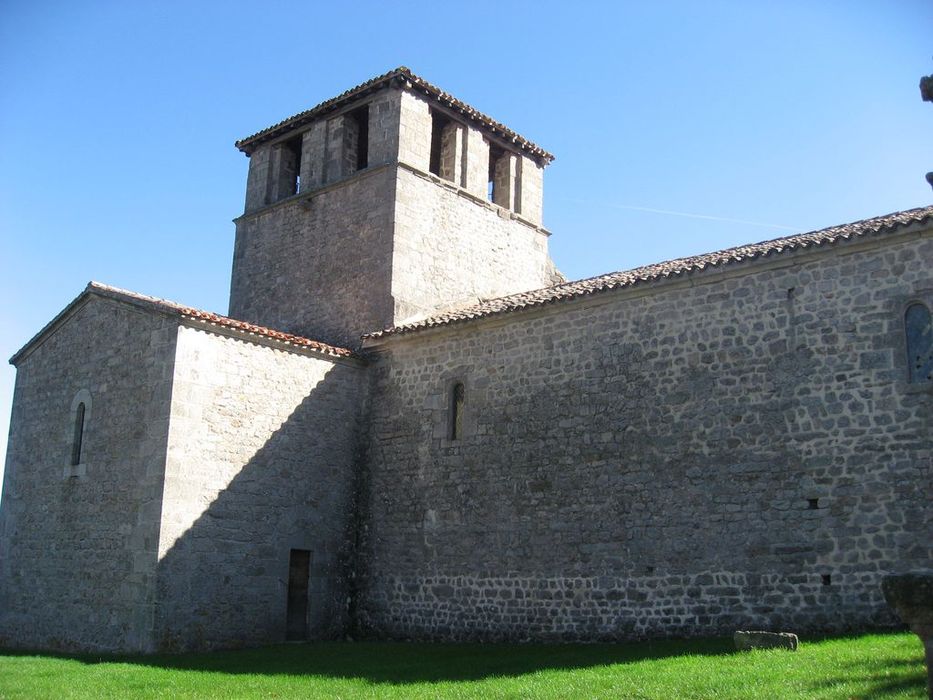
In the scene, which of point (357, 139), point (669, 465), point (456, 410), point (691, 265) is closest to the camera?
point (669, 465)

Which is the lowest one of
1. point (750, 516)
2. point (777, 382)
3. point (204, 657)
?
point (204, 657)

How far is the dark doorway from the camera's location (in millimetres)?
15625

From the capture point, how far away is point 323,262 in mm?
20281

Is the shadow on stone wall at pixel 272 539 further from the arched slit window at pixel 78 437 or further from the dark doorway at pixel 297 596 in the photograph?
the arched slit window at pixel 78 437

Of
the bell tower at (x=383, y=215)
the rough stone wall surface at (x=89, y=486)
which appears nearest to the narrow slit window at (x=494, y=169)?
the bell tower at (x=383, y=215)

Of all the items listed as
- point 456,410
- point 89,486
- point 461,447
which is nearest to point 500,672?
point 461,447

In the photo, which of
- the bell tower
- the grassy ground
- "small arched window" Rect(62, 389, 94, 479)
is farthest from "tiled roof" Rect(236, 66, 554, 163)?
the grassy ground

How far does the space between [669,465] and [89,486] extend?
9.63 meters

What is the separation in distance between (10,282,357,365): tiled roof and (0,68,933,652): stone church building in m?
0.06

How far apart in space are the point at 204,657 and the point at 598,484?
6230 mm

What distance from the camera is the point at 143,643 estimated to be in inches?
544

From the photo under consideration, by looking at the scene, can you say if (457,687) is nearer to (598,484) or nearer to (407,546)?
(598,484)

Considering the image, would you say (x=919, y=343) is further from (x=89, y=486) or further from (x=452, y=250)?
(x=89, y=486)

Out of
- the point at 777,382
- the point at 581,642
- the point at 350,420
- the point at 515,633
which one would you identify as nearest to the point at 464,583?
the point at 515,633
